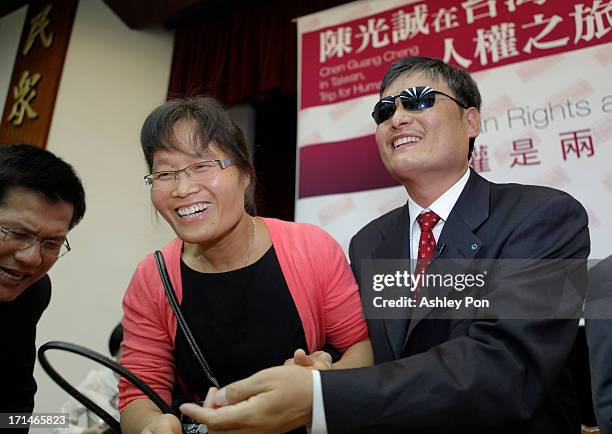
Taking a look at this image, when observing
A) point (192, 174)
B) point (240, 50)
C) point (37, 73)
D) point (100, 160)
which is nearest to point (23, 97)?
point (37, 73)

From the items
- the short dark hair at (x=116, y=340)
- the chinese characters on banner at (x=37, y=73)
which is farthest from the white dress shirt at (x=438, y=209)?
the chinese characters on banner at (x=37, y=73)

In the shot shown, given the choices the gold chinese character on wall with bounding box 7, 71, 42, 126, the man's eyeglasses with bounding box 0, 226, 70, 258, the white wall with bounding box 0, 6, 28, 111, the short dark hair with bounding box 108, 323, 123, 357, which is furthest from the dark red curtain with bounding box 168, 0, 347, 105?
the man's eyeglasses with bounding box 0, 226, 70, 258

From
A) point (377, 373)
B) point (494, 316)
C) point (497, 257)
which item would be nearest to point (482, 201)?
point (497, 257)

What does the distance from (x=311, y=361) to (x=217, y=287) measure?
1.23ft

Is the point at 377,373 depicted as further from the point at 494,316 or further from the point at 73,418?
the point at 73,418

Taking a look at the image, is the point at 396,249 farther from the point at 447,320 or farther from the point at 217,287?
the point at 217,287

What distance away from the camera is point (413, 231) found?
1282 mm

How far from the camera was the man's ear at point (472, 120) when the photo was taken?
136cm

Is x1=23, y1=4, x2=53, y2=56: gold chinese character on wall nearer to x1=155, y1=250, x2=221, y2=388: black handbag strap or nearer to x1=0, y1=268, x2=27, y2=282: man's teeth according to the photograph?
x1=0, y1=268, x2=27, y2=282: man's teeth

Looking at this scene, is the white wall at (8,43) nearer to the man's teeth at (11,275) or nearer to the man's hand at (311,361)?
the man's teeth at (11,275)

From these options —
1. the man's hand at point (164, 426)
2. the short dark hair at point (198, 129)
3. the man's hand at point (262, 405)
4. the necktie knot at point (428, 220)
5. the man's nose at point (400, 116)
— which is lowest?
the man's hand at point (164, 426)

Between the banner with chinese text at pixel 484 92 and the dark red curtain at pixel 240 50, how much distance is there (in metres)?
0.29

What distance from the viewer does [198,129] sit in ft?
3.66

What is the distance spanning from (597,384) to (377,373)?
0.49 metres
